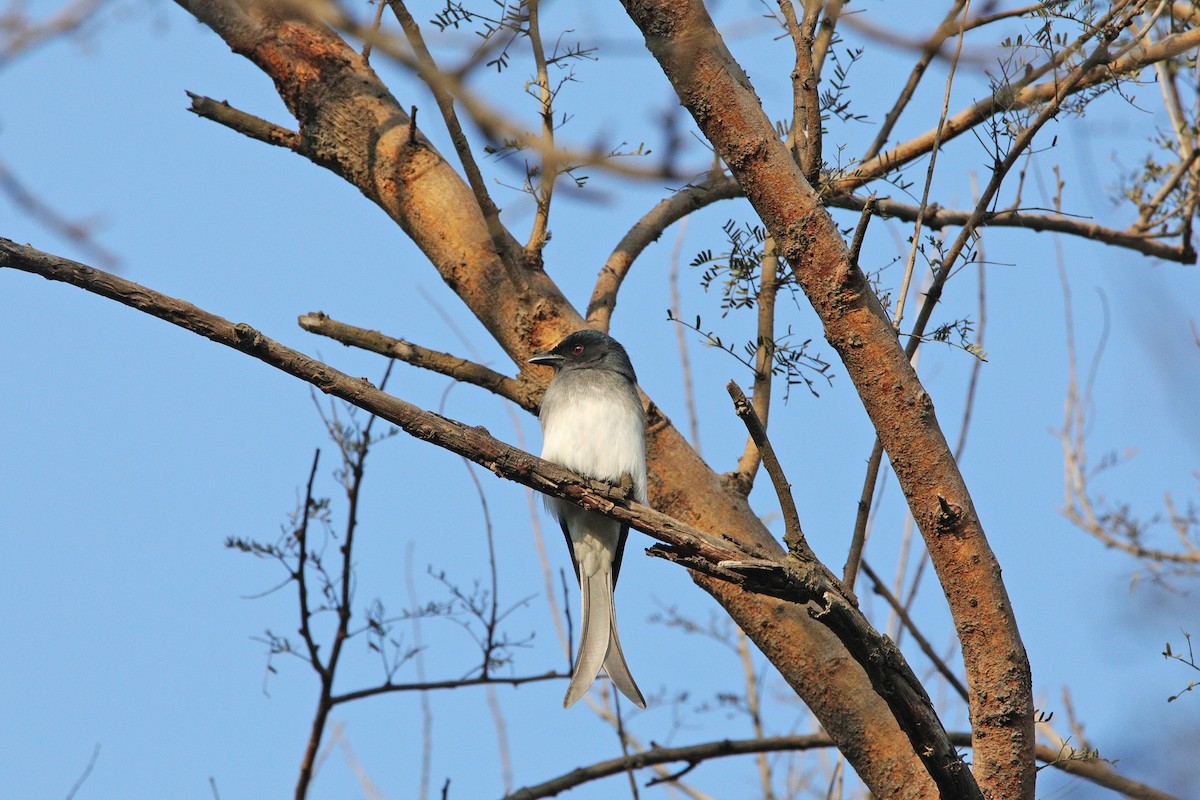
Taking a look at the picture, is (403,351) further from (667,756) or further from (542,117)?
(667,756)

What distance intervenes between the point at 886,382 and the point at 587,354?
6.93ft

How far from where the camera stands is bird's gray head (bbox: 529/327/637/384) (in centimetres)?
491

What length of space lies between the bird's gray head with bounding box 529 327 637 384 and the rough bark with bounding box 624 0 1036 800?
1.70 metres

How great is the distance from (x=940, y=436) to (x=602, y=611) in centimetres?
207

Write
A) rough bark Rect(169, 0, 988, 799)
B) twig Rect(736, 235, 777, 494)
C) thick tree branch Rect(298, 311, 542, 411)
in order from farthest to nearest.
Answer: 1. thick tree branch Rect(298, 311, 542, 411)
2. twig Rect(736, 235, 777, 494)
3. rough bark Rect(169, 0, 988, 799)

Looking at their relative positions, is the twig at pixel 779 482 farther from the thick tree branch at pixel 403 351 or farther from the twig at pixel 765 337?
the thick tree branch at pixel 403 351

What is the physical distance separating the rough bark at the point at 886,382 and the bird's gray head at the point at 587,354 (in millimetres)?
1704

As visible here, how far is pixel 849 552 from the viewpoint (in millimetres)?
3895

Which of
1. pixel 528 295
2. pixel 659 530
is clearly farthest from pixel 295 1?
pixel 528 295

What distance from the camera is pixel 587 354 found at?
515cm

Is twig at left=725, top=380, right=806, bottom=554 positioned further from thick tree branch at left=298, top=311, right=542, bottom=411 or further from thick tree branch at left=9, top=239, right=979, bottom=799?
thick tree branch at left=298, top=311, right=542, bottom=411

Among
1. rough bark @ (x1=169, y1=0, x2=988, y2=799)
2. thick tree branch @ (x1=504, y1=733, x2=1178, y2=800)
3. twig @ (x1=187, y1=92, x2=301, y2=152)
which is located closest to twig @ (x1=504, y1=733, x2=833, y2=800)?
thick tree branch @ (x1=504, y1=733, x2=1178, y2=800)

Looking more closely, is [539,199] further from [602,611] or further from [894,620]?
[894,620]

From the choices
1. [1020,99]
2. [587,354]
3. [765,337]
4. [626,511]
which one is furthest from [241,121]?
[1020,99]
